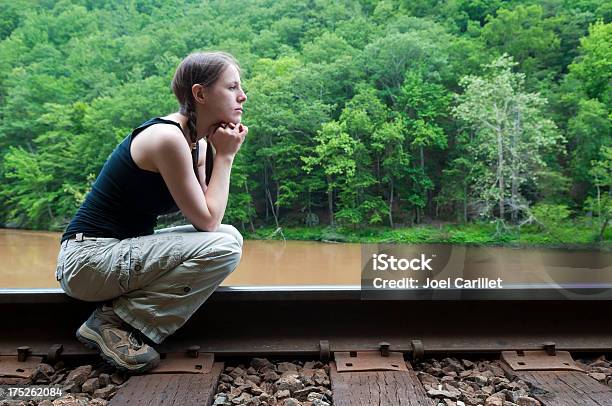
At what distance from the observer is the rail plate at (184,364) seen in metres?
1.40

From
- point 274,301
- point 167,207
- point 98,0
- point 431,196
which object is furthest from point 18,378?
point 98,0

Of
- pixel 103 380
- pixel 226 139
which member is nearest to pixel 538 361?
pixel 226 139

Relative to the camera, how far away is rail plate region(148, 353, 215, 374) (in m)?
1.40

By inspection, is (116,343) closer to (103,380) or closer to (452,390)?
(103,380)

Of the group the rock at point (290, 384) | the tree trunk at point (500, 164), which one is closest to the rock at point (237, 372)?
the rock at point (290, 384)

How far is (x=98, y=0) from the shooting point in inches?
104

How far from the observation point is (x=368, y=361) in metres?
1.47

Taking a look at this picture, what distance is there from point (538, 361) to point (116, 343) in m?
1.19

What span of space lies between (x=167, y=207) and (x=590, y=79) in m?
2.27

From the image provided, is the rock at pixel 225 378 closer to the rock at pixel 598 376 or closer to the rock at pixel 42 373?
the rock at pixel 42 373

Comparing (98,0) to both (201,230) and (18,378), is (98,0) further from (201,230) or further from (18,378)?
(18,378)

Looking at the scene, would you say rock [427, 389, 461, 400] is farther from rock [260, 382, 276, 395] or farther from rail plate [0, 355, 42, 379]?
rail plate [0, 355, 42, 379]

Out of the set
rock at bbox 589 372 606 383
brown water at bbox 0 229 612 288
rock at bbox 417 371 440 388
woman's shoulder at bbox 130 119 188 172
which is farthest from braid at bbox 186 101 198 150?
rock at bbox 589 372 606 383

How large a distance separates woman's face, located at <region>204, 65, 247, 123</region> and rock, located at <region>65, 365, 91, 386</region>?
0.79m
